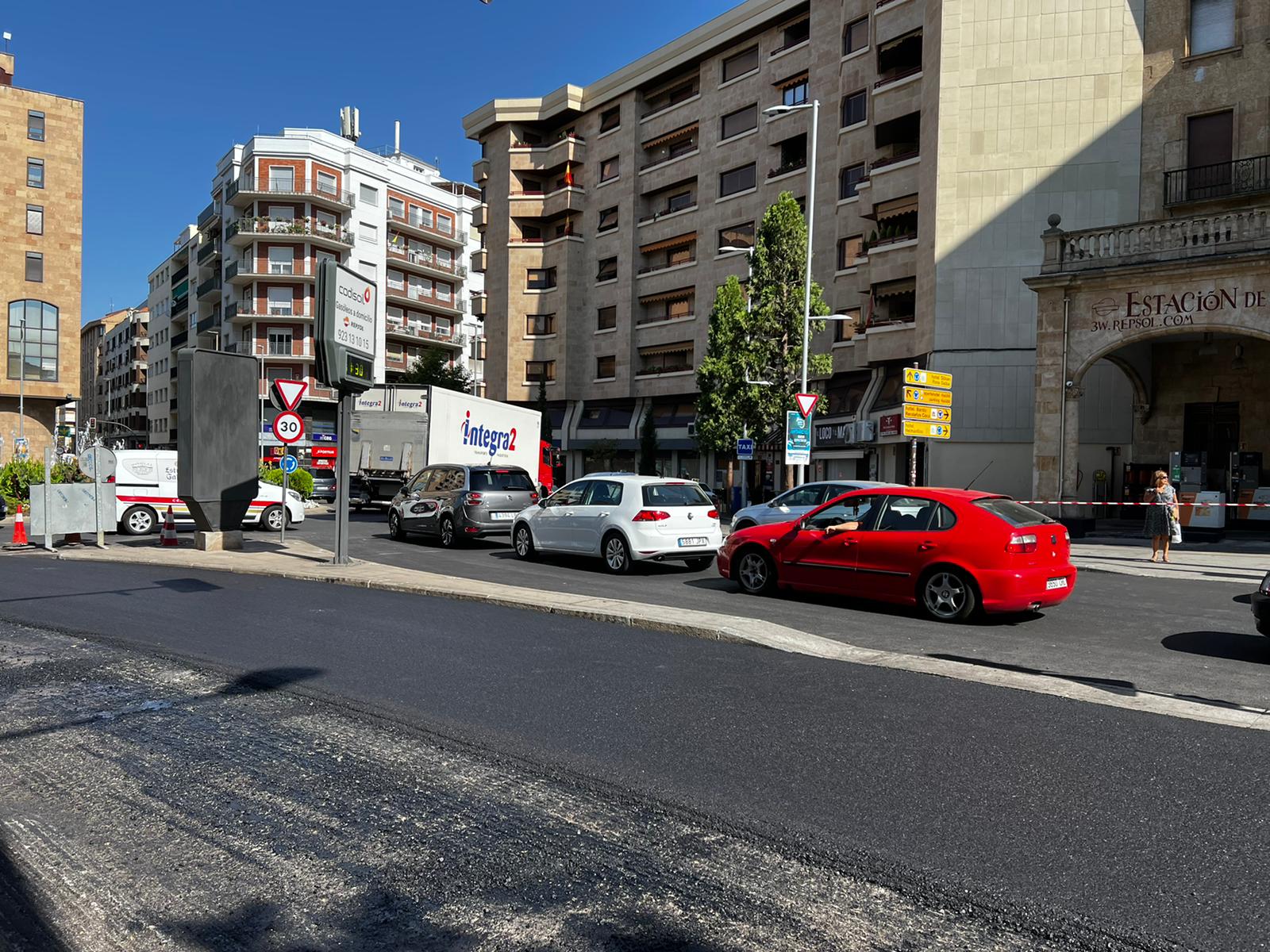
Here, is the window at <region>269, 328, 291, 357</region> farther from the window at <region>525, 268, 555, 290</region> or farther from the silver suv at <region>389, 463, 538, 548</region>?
the silver suv at <region>389, 463, 538, 548</region>

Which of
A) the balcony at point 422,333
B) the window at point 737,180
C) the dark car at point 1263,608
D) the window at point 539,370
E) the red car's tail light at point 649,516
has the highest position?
the window at point 737,180

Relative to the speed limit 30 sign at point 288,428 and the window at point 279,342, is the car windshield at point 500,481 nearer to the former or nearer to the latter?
the speed limit 30 sign at point 288,428

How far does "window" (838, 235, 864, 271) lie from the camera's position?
120 feet

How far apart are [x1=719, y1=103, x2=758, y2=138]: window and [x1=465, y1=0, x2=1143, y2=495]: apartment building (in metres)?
0.10

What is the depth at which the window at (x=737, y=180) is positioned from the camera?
141ft

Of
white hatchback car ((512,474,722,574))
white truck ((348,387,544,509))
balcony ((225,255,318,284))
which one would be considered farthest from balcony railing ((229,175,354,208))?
white hatchback car ((512,474,722,574))

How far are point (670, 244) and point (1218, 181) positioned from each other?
1015 inches

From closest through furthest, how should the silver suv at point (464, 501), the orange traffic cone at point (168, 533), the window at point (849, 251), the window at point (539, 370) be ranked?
the orange traffic cone at point (168, 533) → the silver suv at point (464, 501) → the window at point (849, 251) → the window at point (539, 370)

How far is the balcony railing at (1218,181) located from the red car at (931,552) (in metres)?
19.4

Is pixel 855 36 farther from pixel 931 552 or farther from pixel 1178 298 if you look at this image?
pixel 931 552

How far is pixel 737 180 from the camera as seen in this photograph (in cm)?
4362

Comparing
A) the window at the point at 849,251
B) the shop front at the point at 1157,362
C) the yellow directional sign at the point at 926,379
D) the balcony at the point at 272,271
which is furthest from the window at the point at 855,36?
the balcony at the point at 272,271

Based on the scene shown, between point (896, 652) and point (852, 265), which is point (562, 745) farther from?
point (852, 265)

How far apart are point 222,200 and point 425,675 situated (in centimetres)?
7288
